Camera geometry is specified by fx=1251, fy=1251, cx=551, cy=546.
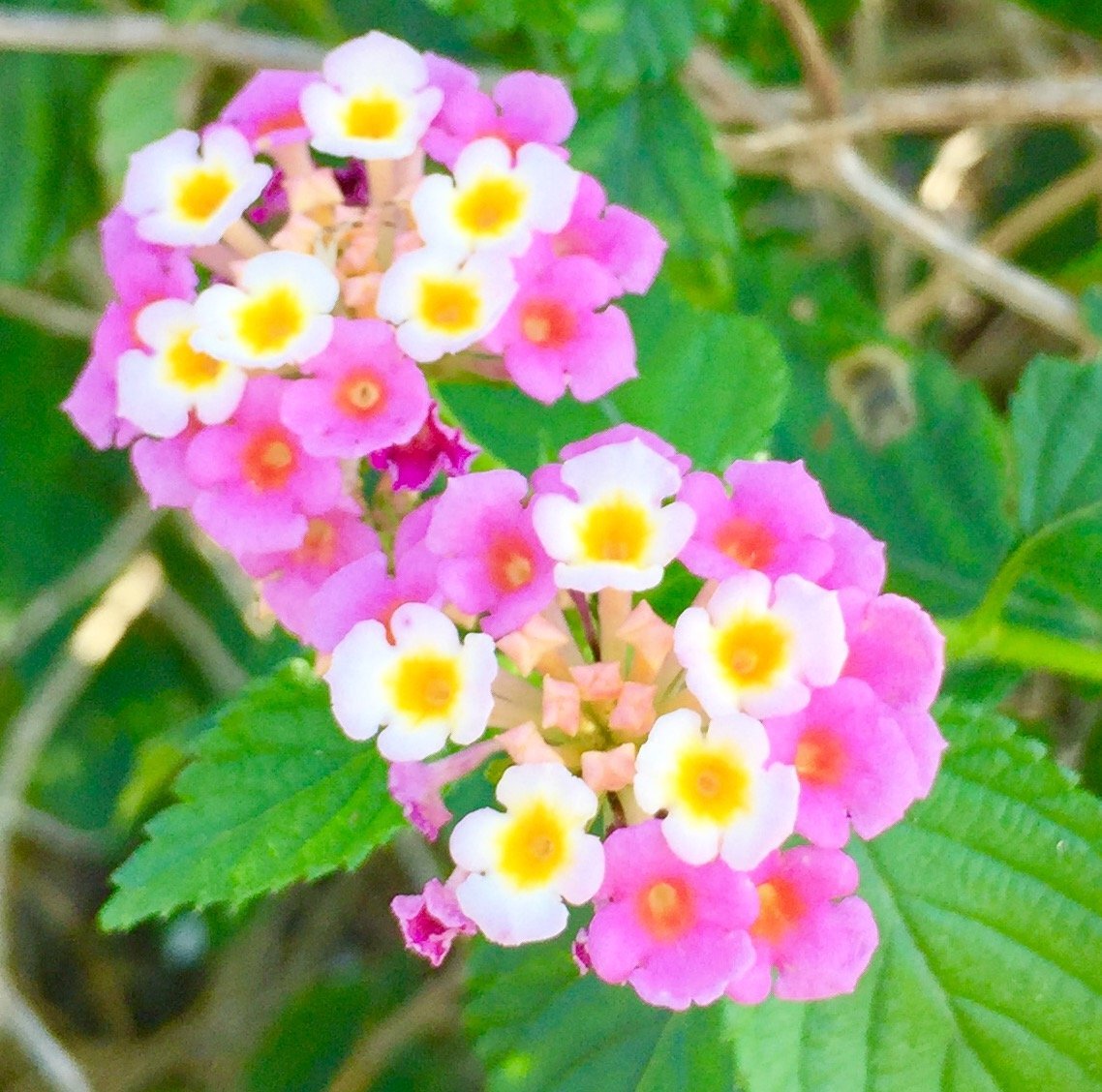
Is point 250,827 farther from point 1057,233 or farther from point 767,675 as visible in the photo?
point 1057,233

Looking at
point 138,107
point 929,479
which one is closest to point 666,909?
point 929,479

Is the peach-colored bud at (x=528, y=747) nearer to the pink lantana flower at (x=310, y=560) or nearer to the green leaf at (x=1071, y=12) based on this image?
the pink lantana flower at (x=310, y=560)

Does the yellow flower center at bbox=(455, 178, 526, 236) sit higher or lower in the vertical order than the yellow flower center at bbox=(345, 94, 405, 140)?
lower

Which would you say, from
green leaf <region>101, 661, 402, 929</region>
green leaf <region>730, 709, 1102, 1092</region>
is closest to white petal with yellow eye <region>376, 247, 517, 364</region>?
green leaf <region>101, 661, 402, 929</region>

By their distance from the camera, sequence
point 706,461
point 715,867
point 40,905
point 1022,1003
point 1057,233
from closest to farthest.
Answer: point 715,867 < point 1022,1003 < point 706,461 < point 1057,233 < point 40,905

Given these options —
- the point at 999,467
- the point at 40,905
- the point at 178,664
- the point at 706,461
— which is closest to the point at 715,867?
the point at 706,461

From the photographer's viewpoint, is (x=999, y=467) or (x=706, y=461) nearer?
(x=706, y=461)

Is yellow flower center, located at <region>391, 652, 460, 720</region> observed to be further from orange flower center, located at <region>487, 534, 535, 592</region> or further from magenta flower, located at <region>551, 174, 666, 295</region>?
magenta flower, located at <region>551, 174, 666, 295</region>

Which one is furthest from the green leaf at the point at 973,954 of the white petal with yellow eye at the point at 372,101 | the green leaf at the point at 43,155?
the green leaf at the point at 43,155
